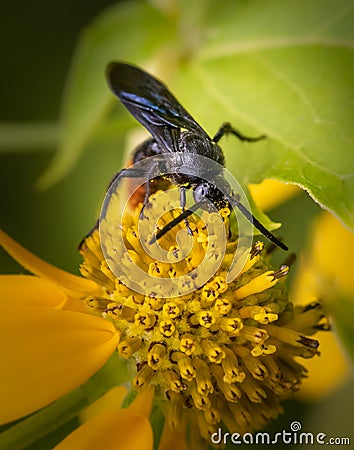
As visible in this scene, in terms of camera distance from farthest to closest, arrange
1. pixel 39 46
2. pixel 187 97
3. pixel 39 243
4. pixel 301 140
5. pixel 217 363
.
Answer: pixel 39 46 → pixel 39 243 → pixel 187 97 → pixel 301 140 → pixel 217 363

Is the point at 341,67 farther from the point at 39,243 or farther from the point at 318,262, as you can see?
the point at 39,243

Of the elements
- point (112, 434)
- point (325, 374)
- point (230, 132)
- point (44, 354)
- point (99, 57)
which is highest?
point (99, 57)

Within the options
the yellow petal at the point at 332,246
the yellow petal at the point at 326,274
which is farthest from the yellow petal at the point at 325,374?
the yellow petal at the point at 332,246

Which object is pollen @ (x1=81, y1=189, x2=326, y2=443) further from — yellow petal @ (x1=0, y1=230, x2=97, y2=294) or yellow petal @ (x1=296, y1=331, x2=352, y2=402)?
yellow petal @ (x1=296, y1=331, x2=352, y2=402)

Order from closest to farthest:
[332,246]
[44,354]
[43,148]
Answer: [44,354], [332,246], [43,148]

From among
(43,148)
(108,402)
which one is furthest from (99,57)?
(108,402)

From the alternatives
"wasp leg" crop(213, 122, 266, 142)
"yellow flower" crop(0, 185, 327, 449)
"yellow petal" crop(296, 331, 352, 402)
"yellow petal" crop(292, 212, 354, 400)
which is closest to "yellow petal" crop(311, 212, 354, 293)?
"yellow petal" crop(292, 212, 354, 400)

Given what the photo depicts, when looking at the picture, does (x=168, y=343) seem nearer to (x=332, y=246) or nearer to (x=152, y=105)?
(x=152, y=105)

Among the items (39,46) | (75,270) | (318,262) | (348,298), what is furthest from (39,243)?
(348,298)
